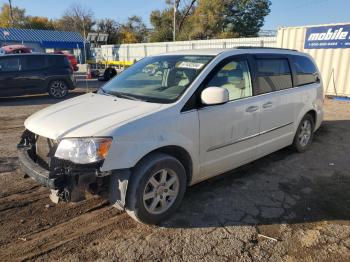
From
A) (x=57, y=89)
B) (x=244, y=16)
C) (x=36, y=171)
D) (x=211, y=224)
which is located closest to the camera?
(x=36, y=171)

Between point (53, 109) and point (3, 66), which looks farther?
point (3, 66)

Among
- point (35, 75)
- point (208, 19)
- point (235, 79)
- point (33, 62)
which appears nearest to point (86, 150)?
point (235, 79)

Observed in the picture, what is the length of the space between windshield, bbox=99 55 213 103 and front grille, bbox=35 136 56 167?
3.37 feet

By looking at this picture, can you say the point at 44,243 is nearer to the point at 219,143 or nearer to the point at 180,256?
the point at 180,256

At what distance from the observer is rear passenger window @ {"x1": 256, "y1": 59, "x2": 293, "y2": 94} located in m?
4.53

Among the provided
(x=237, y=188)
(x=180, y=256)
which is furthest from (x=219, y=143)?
(x=180, y=256)

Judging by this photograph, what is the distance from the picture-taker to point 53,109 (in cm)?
382

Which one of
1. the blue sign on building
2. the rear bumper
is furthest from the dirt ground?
the blue sign on building

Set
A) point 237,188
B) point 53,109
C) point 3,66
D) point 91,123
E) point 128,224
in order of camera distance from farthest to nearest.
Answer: point 3,66, point 237,188, point 53,109, point 128,224, point 91,123

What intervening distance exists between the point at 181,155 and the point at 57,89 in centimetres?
1050

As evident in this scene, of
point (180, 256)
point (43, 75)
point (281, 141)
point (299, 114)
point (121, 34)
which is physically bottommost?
point (180, 256)

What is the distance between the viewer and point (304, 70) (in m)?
5.64

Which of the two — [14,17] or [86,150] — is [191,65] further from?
[14,17]

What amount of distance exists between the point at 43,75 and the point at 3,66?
4.39 ft
